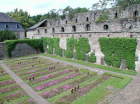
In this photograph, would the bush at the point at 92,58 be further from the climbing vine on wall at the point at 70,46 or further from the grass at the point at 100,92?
the grass at the point at 100,92

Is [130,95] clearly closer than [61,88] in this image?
Yes

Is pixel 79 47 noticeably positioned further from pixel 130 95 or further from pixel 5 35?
pixel 5 35

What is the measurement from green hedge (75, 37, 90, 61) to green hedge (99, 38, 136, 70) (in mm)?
2647

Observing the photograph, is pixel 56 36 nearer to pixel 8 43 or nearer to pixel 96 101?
pixel 8 43

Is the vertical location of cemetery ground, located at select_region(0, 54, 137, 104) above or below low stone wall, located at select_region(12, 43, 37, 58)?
below

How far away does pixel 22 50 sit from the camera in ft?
86.2

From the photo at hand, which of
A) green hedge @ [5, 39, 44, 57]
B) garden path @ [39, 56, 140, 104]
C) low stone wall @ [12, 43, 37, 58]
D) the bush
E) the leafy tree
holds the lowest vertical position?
garden path @ [39, 56, 140, 104]

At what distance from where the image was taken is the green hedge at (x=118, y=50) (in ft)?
50.5

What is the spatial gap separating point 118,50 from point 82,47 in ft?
20.5

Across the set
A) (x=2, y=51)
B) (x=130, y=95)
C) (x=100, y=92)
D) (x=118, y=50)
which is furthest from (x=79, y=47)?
(x=2, y=51)

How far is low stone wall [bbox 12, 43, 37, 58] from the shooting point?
998 inches

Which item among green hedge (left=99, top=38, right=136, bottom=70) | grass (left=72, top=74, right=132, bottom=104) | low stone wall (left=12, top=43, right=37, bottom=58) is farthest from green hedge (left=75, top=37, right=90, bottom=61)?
low stone wall (left=12, top=43, right=37, bottom=58)

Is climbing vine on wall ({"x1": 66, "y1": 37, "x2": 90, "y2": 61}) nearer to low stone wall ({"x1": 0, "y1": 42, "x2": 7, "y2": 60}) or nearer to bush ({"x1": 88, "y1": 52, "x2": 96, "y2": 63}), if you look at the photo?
bush ({"x1": 88, "y1": 52, "x2": 96, "y2": 63})

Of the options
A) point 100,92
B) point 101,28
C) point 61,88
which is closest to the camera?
point 100,92
